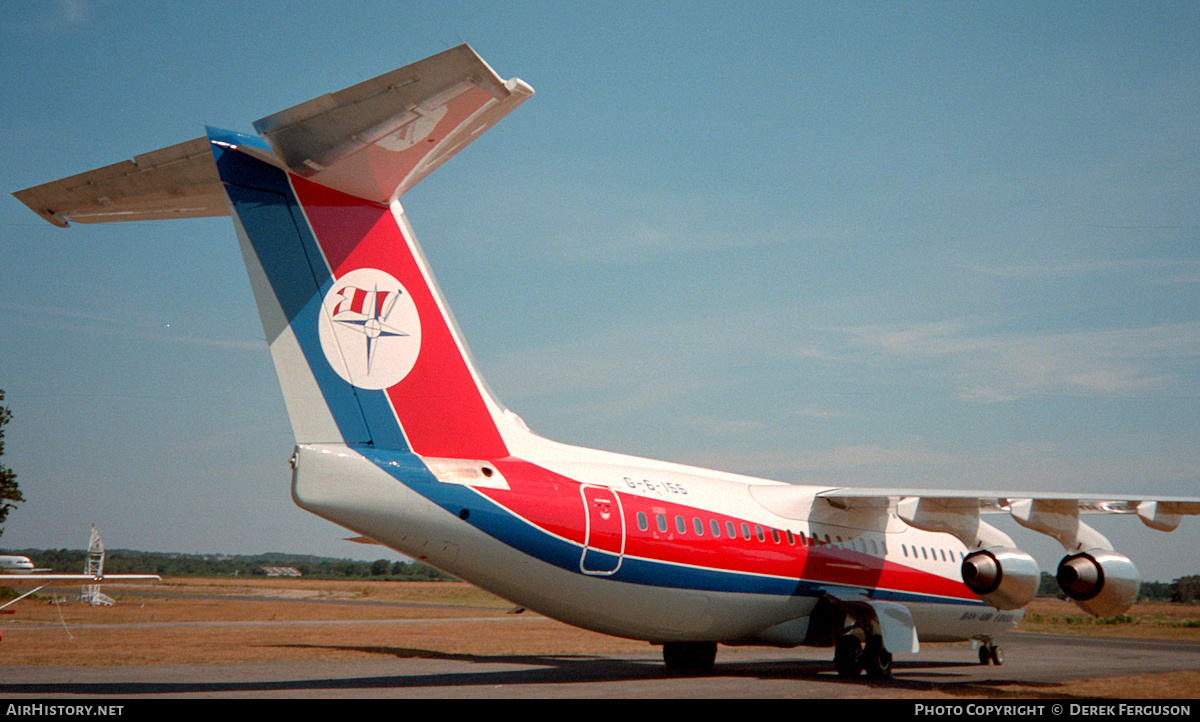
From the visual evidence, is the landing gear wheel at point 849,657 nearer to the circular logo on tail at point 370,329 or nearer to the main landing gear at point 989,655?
the main landing gear at point 989,655

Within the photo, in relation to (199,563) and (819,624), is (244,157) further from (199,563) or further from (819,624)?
(199,563)

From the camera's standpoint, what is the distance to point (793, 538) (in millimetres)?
13367

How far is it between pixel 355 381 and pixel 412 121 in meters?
2.81

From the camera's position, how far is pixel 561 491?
1021 cm

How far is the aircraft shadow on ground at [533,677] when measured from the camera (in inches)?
392

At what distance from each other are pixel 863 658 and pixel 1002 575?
8.22 ft

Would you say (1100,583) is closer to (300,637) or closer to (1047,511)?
(1047,511)

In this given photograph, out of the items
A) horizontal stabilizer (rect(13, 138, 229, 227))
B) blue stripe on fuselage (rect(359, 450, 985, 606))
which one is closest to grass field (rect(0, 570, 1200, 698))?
blue stripe on fuselage (rect(359, 450, 985, 606))

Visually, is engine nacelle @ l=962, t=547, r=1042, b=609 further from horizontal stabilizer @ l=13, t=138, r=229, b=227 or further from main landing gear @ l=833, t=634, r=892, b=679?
horizontal stabilizer @ l=13, t=138, r=229, b=227

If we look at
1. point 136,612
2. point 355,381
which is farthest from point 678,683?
point 136,612

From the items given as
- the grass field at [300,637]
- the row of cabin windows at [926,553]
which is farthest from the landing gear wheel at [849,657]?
the row of cabin windows at [926,553]

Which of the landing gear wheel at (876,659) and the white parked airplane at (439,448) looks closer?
the white parked airplane at (439,448)

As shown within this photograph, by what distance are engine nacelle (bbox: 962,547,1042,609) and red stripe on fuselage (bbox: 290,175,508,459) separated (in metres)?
7.07

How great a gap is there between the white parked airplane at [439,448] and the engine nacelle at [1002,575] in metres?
0.03
